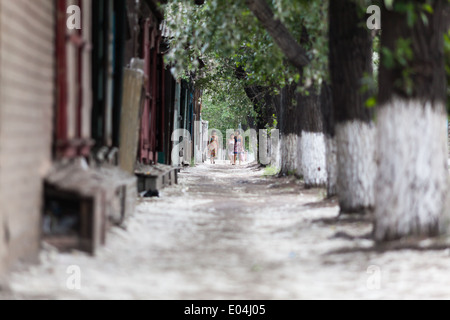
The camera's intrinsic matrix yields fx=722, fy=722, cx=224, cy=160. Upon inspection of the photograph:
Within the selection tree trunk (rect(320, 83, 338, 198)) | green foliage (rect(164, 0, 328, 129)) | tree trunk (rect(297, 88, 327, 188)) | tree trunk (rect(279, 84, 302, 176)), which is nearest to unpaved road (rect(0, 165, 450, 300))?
tree trunk (rect(320, 83, 338, 198))

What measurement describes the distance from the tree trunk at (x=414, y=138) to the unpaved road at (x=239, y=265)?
1.74ft

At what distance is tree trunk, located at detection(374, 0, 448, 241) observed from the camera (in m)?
7.76

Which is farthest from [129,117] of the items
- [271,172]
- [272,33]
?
[271,172]

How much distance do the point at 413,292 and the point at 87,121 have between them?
→ 4.61 meters

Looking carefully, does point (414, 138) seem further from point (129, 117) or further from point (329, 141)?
point (329, 141)

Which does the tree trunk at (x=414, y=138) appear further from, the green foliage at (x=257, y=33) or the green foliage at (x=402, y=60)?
the green foliage at (x=257, y=33)

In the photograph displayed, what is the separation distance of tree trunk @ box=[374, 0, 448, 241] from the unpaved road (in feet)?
1.74

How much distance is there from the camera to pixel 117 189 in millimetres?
9211

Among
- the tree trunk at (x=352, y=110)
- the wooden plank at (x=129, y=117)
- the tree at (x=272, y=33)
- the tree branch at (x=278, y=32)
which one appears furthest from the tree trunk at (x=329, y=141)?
the wooden plank at (x=129, y=117)

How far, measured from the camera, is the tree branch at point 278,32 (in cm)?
1296

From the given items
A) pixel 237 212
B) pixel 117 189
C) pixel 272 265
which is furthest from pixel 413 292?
pixel 237 212

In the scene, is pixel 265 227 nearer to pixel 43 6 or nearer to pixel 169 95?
pixel 43 6

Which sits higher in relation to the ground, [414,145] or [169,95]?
[169,95]

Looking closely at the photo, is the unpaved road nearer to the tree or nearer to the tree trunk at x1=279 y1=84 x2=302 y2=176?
the tree
